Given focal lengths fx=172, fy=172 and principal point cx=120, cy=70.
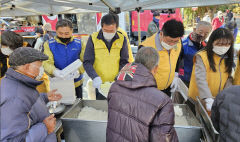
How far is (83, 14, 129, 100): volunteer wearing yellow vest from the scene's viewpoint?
2090 millimetres

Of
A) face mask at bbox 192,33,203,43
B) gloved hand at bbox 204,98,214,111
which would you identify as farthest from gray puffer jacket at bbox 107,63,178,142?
face mask at bbox 192,33,203,43

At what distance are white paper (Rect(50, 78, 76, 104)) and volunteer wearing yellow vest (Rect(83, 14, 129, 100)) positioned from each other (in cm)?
30

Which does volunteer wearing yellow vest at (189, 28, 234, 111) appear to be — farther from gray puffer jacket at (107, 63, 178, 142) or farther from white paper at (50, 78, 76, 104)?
white paper at (50, 78, 76, 104)

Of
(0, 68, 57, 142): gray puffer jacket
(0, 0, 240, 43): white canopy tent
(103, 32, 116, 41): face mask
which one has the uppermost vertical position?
(0, 0, 240, 43): white canopy tent

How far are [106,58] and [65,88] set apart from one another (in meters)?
0.62

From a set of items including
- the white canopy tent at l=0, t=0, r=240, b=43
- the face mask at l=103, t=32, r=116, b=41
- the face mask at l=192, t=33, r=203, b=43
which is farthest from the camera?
the white canopy tent at l=0, t=0, r=240, b=43

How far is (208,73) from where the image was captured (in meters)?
1.77

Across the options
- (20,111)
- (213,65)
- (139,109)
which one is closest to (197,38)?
(213,65)

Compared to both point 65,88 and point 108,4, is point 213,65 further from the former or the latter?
point 108,4

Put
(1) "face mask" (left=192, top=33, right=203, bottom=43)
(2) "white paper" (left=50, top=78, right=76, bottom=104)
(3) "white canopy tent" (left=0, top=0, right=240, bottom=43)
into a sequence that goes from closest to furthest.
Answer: (2) "white paper" (left=50, top=78, right=76, bottom=104) < (1) "face mask" (left=192, top=33, right=203, bottom=43) < (3) "white canopy tent" (left=0, top=0, right=240, bottom=43)

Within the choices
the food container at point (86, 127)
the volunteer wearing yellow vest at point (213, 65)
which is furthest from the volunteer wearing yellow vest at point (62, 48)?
the volunteer wearing yellow vest at point (213, 65)

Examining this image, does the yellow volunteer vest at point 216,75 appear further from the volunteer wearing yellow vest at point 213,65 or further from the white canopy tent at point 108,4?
the white canopy tent at point 108,4

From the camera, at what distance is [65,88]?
74.1 inches

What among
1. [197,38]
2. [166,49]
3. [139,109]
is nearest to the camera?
[139,109]
